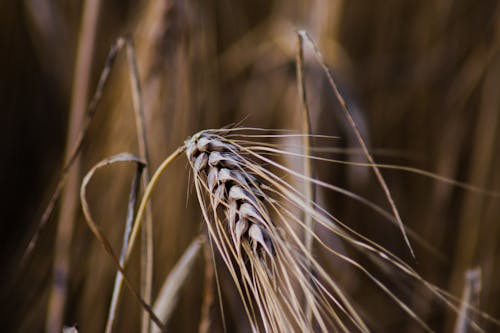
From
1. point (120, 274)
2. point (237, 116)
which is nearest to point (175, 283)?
point (120, 274)

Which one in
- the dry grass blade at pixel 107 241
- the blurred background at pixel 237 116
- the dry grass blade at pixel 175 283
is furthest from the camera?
the blurred background at pixel 237 116

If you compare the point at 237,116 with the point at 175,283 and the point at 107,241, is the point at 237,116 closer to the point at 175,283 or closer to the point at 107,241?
the point at 175,283

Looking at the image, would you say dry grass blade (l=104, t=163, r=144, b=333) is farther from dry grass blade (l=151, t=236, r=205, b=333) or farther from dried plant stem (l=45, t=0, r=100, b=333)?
dried plant stem (l=45, t=0, r=100, b=333)

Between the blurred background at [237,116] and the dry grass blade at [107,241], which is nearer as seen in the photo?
the dry grass blade at [107,241]

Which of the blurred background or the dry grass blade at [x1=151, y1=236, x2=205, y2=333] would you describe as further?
the blurred background

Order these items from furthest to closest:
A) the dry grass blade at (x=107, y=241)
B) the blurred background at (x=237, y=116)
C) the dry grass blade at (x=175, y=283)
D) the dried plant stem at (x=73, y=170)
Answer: the blurred background at (x=237, y=116) → the dried plant stem at (x=73, y=170) → the dry grass blade at (x=175, y=283) → the dry grass blade at (x=107, y=241)

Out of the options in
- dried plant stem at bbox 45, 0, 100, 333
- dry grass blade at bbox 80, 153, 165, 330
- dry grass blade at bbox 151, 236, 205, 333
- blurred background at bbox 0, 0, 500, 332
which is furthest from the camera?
blurred background at bbox 0, 0, 500, 332

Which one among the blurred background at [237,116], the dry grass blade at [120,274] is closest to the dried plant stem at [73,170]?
the blurred background at [237,116]

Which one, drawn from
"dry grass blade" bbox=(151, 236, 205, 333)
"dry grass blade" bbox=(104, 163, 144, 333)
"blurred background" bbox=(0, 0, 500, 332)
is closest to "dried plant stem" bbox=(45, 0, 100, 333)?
"blurred background" bbox=(0, 0, 500, 332)

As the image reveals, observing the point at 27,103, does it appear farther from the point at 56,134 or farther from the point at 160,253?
the point at 160,253

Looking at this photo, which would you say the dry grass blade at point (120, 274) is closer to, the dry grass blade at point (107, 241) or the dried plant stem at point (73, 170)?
the dry grass blade at point (107, 241)
